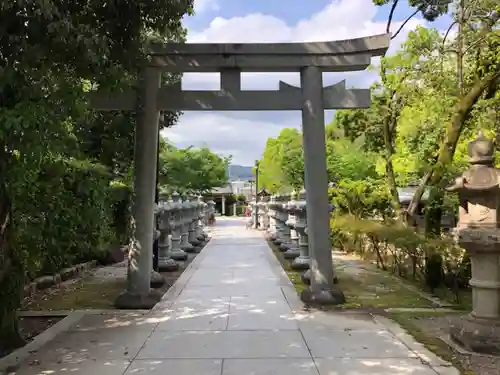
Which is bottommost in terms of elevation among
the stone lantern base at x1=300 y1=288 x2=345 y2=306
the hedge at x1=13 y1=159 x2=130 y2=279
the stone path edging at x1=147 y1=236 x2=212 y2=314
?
the stone path edging at x1=147 y1=236 x2=212 y2=314

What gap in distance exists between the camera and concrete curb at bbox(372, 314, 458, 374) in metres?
4.89

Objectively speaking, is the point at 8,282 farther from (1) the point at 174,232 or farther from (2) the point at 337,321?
(1) the point at 174,232

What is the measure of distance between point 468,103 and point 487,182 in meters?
3.45

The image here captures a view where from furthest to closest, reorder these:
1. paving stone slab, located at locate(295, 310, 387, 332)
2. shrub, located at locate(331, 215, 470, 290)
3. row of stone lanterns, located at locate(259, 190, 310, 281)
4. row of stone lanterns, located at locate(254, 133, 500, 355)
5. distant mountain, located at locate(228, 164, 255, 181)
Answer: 1. distant mountain, located at locate(228, 164, 255, 181)
2. row of stone lanterns, located at locate(259, 190, 310, 281)
3. shrub, located at locate(331, 215, 470, 290)
4. paving stone slab, located at locate(295, 310, 387, 332)
5. row of stone lanterns, located at locate(254, 133, 500, 355)

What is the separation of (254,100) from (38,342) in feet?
14.7

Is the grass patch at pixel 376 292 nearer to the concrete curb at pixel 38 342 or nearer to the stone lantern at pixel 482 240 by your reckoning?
the stone lantern at pixel 482 240

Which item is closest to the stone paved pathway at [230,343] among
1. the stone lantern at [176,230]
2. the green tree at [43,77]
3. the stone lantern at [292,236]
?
the green tree at [43,77]

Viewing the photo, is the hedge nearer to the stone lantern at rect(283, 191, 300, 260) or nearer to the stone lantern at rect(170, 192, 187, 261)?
the stone lantern at rect(170, 192, 187, 261)

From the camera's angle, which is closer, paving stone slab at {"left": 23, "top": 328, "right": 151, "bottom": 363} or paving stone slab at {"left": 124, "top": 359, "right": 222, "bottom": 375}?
paving stone slab at {"left": 124, "top": 359, "right": 222, "bottom": 375}

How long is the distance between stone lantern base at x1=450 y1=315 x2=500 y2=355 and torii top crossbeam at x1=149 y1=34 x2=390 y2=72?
408 centimetres

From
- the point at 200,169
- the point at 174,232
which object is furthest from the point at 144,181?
the point at 200,169

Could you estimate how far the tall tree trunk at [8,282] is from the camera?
17.0 feet

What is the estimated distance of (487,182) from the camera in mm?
5355

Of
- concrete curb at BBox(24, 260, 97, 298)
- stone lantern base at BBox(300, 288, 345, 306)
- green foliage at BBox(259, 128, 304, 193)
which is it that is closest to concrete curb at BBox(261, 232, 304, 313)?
stone lantern base at BBox(300, 288, 345, 306)
